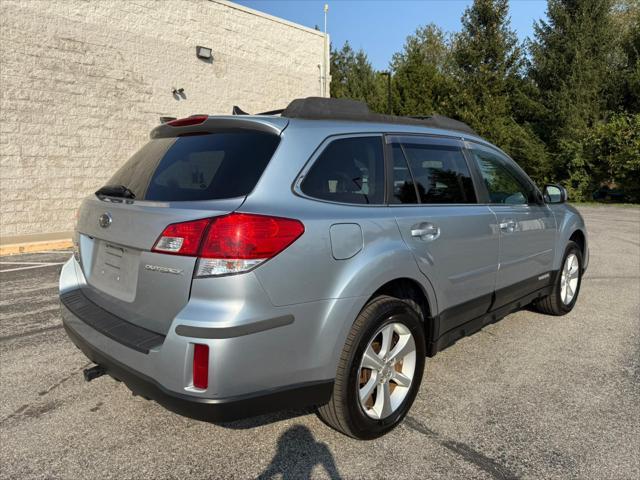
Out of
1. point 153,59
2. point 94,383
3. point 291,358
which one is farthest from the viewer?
point 153,59

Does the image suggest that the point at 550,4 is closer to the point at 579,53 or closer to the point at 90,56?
the point at 579,53

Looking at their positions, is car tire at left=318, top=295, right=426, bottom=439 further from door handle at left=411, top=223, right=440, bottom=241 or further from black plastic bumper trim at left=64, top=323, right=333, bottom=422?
door handle at left=411, top=223, right=440, bottom=241

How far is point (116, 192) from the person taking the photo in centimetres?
279

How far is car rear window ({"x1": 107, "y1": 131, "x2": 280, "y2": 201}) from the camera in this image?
2320 millimetres

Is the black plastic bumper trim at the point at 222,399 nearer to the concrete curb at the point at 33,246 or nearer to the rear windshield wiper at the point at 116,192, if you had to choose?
the rear windshield wiper at the point at 116,192

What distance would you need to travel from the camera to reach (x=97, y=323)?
2.58m

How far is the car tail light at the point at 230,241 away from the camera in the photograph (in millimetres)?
2113

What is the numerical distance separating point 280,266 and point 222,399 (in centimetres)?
62

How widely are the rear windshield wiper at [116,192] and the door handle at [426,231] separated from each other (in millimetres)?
1599

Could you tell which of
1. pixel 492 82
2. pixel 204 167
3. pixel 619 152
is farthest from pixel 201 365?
pixel 492 82

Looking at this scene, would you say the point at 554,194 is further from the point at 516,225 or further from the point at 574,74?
the point at 574,74

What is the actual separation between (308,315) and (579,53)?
1041 inches

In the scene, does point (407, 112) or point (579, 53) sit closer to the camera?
point (579, 53)

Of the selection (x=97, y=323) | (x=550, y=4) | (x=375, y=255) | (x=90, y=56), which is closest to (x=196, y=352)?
(x=97, y=323)
